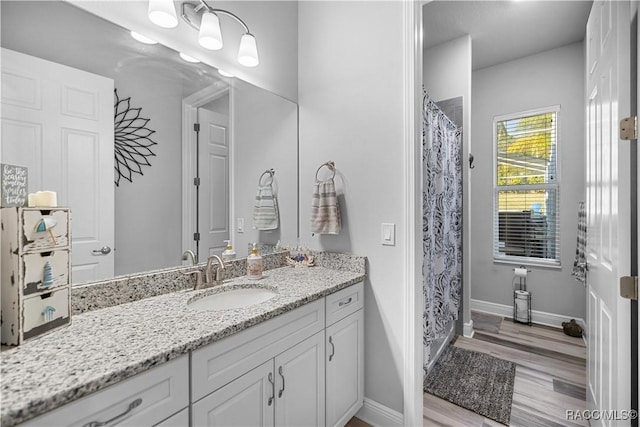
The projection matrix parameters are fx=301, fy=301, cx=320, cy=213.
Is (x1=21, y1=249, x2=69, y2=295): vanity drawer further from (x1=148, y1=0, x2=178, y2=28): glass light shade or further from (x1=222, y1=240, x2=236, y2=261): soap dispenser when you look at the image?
(x1=148, y1=0, x2=178, y2=28): glass light shade

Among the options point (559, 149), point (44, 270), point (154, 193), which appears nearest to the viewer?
point (44, 270)

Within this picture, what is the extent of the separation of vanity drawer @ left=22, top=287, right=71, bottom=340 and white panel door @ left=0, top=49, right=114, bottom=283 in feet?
0.77

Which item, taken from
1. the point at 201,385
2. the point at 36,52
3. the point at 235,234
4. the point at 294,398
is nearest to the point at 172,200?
the point at 235,234

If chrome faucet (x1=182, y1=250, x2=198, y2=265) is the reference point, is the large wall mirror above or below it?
above

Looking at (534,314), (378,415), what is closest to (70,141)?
(378,415)

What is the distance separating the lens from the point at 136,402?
2.51ft

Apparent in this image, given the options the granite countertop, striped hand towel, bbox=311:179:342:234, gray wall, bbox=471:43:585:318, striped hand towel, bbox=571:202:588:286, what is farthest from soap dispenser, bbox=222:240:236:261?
gray wall, bbox=471:43:585:318

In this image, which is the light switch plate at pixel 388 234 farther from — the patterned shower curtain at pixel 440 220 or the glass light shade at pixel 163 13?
the glass light shade at pixel 163 13

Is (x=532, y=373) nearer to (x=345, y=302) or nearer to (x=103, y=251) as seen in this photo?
(x=345, y=302)

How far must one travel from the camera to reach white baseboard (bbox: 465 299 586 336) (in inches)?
123

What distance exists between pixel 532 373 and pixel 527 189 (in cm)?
195

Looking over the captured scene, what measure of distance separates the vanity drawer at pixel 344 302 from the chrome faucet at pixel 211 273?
543 mm

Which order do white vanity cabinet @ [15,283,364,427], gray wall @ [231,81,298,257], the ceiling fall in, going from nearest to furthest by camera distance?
1. white vanity cabinet @ [15,283,364,427]
2. gray wall @ [231,81,298,257]
3. the ceiling

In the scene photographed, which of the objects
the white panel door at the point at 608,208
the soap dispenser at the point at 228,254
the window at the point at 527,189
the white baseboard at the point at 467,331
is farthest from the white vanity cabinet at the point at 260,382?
the window at the point at 527,189
